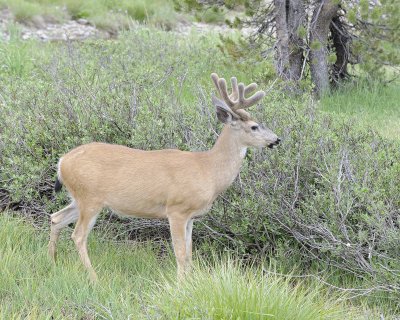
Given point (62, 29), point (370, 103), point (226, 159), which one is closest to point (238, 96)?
point (226, 159)

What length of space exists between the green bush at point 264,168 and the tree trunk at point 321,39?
3136mm

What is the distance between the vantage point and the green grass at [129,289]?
4.46 meters

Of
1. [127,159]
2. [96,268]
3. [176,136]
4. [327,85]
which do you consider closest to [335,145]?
[176,136]

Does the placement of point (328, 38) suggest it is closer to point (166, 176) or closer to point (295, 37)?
point (295, 37)

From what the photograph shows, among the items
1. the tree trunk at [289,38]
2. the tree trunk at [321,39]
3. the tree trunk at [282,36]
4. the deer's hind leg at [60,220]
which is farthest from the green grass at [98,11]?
the deer's hind leg at [60,220]

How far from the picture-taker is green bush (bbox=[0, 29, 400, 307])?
5.78 metres

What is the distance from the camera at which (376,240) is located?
5.93 metres

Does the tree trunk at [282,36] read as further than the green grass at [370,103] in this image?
Yes

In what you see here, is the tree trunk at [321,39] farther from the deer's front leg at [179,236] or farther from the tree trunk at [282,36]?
the deer's front leg at [179,236]

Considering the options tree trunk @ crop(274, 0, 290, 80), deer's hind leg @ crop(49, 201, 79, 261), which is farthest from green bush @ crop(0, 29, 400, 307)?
tree trunk @ crop(274, 0, 290, 80)

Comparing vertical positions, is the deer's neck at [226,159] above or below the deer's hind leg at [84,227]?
above

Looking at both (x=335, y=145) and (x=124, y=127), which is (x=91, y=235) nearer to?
(x=124, y=127)

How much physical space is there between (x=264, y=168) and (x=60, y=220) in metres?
1.64

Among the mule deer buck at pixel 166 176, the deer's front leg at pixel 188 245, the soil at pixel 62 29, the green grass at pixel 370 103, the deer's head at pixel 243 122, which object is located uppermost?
the deer's head at pixel 243 122
